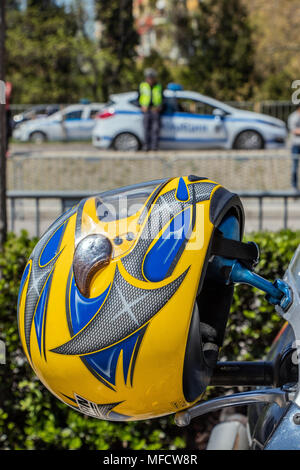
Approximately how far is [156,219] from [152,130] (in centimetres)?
1331

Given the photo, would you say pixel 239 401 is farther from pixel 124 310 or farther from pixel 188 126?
pixel 188 126

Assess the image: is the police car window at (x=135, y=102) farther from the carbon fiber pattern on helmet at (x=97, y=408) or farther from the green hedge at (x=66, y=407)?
the carbon fiber pattern on helmet at (x=97, y=408)

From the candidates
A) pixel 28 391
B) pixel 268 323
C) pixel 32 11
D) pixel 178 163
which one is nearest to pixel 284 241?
pixel 268 323

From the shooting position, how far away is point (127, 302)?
1.71 m

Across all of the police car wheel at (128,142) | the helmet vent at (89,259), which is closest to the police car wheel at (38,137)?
the police car wheel at (128,142)

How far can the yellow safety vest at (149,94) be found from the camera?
14.1 metres

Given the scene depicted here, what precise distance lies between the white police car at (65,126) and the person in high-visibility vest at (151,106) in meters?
7.55

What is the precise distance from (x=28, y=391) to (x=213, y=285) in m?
1.86

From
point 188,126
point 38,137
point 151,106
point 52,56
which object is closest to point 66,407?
point 151,106

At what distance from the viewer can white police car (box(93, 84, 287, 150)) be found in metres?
15.6

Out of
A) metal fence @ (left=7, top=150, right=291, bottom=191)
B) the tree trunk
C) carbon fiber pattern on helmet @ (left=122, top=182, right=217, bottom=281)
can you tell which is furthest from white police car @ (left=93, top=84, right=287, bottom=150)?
carbon fiber pattern on helmet @ (left=122, top=182, right=217, bottom=281)

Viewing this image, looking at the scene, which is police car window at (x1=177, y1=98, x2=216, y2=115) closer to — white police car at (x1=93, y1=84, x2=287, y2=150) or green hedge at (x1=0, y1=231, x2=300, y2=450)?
white police car at (x1=93, y1=84, x2=287, y2=150)

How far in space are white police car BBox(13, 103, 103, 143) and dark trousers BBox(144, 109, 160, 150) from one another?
24.7 feet

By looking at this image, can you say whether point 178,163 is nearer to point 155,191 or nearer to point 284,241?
point 284,241
